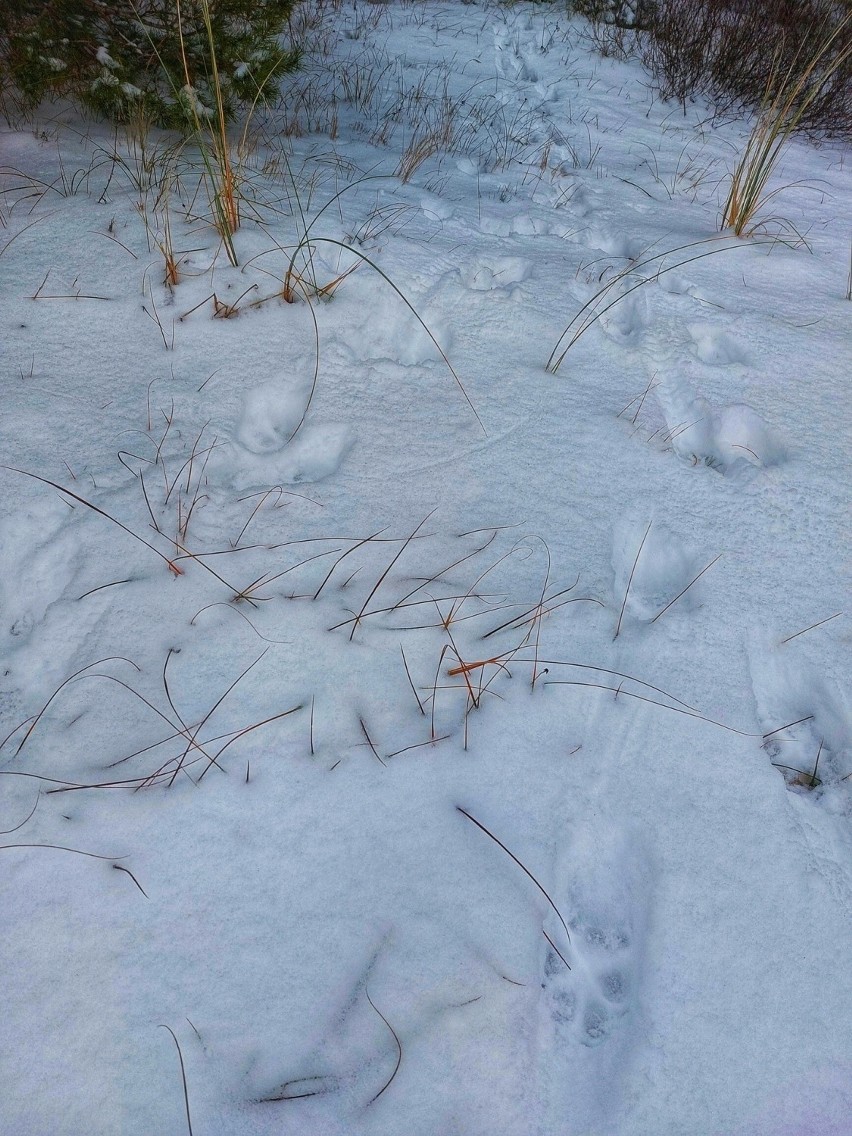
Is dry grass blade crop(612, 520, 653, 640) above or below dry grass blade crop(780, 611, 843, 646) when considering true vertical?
above

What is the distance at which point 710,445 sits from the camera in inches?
65.4

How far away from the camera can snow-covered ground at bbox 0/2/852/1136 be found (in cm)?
83

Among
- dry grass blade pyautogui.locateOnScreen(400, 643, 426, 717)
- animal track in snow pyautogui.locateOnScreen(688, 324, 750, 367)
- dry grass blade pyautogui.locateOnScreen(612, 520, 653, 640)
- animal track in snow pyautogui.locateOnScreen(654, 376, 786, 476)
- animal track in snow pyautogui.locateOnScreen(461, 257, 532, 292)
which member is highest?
animal track in snow pyautogui.locateOnScreen(461, 257, 532, 292)

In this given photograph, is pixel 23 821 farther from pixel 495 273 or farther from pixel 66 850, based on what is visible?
pixel 495 273

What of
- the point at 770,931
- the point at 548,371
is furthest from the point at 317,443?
the point at 770,931

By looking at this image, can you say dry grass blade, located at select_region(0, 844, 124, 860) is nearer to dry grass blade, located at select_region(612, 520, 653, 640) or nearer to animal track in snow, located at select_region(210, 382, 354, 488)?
animal track in snow, located at select_region(210, 382, 354, 488)

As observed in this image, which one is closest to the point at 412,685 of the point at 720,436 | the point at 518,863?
the point at 518,863

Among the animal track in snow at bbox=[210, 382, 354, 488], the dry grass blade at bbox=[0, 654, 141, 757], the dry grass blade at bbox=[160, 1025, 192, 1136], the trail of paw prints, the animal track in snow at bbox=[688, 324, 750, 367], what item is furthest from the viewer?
the animal track in snow at bbox=[688, 324, 750, 367]

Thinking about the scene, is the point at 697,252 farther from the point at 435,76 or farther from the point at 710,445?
the point at 435,76

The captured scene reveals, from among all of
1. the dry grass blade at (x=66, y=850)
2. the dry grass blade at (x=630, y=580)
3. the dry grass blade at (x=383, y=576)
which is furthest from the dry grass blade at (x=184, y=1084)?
the dry grass blade at (x=630, y=580)

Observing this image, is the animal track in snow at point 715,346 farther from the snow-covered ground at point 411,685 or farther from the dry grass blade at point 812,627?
the dry grass blade at point 812,627

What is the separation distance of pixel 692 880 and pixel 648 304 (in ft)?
5.45

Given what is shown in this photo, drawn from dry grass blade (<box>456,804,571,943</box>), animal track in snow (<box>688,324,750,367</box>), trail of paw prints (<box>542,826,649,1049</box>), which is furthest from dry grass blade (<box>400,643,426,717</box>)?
animal track in snow (<box>688,324,750,367</box>)

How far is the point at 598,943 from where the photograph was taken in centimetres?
93
